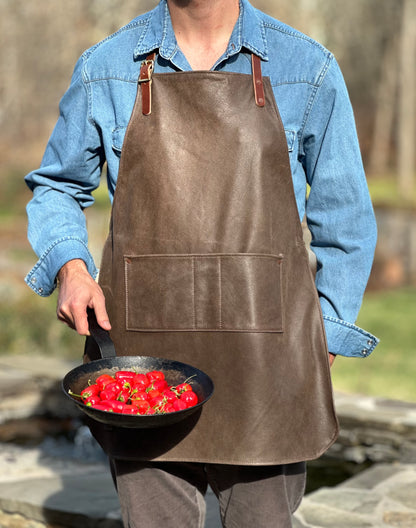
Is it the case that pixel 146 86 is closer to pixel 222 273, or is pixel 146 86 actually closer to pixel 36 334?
pixel 222 273

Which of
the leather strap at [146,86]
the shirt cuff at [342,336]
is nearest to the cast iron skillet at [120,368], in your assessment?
the shirt cuff at [342,336]

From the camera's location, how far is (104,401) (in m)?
1.70

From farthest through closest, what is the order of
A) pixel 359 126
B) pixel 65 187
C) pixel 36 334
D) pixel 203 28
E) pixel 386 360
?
1. pixel 359 126
2. pixel 386 360
3. pixel 36 334
4. pixel 65 187
5. pixel 203 28

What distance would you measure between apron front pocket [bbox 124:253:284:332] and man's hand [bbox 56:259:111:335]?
114 mm

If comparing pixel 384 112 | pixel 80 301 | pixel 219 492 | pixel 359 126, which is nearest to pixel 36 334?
pixel 219 492

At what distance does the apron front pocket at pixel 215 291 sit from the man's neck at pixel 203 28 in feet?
1.58

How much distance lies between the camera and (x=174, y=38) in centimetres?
197

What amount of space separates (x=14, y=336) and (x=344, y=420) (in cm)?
303

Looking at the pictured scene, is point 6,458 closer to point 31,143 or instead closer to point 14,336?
point 14,336

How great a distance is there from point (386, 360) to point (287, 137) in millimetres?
5461

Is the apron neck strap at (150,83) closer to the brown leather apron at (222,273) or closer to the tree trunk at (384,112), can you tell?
the brown leather apron at (222,273)

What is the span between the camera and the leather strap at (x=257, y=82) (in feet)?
6.11

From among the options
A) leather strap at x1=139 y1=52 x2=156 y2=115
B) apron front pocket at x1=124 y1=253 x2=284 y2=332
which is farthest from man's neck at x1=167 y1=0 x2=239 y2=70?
apron front pocket at x1=124 y1=253 x2=284 y2=332

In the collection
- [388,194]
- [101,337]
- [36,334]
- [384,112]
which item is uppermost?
[101,337]
